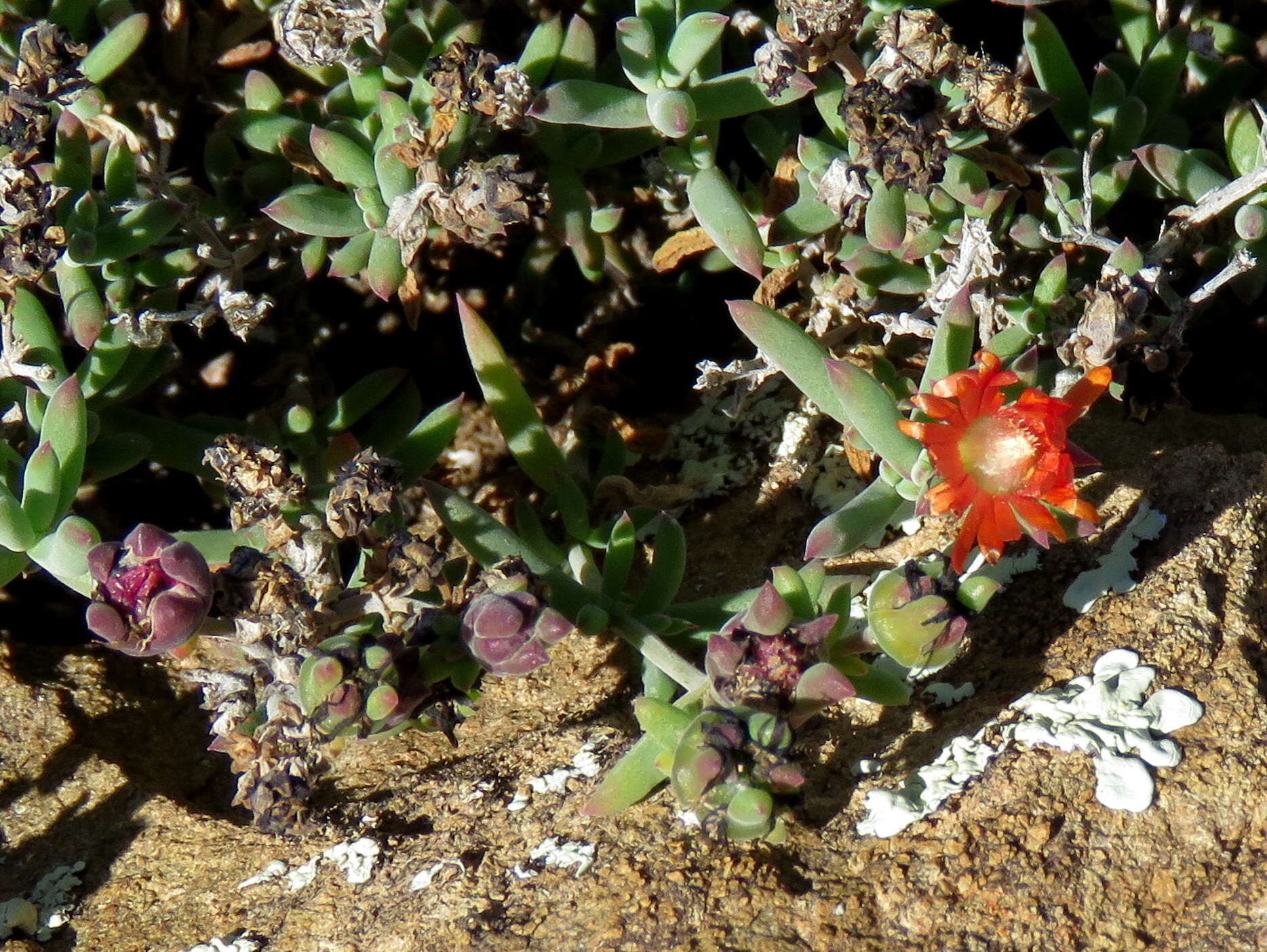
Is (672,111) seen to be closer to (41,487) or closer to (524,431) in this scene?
(524,431)

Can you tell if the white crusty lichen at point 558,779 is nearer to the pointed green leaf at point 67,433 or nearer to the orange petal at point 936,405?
the orange petal at point 936,405

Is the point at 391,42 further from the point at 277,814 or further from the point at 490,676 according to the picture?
the point at 277,814

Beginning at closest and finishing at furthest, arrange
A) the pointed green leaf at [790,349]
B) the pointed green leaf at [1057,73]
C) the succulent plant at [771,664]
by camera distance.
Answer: the succulent plant at [771,664], the pointed green leaf at [790,349], the pointed green leaf at [1057,73]

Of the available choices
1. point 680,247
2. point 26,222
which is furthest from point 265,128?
point 680,247

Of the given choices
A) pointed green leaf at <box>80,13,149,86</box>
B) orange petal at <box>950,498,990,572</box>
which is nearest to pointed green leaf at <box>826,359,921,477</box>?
orange petal at <box>950,498,990,572</box>

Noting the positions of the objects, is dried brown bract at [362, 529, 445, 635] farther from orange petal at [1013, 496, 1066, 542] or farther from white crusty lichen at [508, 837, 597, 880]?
orange petal at [1013, 496, 1066, 542]

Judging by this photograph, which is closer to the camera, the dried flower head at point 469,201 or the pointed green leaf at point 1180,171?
the dried flower head at point 469,201

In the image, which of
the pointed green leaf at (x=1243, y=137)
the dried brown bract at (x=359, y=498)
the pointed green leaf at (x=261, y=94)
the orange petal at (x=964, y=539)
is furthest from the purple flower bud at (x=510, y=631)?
the pointed green leaf at (x=1243, y=137)

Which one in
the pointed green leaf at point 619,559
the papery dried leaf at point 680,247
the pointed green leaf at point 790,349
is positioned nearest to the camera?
the pointed green leaf at point 790,349
